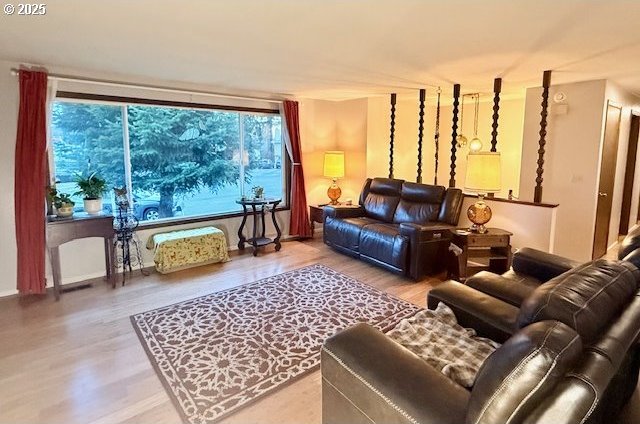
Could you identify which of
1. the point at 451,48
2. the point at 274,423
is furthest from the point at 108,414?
the point at 451,48

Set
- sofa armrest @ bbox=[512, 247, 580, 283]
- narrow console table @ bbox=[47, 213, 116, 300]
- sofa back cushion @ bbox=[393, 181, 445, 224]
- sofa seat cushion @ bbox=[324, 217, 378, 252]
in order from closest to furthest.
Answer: sofa armrest @ bbox=[512, 247, 580, 283] < narrow console table @ bbox=[47, 213, 116, 300] < sofa back cushion @ bbox=[393, 181, 445, 224] < sofa seat cushion @ bbox=[324, 217, 378, 252]

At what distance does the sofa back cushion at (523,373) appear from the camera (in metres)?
1.01

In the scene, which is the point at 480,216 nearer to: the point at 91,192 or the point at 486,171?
the point at 486,171

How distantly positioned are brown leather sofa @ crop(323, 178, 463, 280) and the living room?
0.10ft

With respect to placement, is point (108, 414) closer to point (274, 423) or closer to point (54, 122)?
point (274, 423)

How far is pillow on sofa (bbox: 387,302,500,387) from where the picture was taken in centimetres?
157

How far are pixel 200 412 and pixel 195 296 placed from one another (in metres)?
1.66

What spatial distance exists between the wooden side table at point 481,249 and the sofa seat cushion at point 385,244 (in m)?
0.54

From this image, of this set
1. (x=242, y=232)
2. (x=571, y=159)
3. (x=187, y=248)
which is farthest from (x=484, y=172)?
(x=187, y=248)

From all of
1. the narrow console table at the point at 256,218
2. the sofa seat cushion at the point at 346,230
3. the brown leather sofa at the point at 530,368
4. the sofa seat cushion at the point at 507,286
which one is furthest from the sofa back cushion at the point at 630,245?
the narrow console table at the point at 256,218

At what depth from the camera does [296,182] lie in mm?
5691

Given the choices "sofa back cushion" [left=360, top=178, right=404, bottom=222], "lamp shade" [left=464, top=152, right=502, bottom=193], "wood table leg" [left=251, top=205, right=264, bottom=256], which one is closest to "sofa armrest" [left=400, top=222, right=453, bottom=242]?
"lamp shade" [left=464, top=152, right=502, bottom=193]

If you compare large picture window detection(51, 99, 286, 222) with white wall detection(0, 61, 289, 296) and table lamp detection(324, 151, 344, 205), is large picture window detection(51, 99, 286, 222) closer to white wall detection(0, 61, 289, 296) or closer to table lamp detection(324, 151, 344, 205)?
white wall detection(0, 61, 289, 296)

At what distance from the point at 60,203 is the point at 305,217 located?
321 cm
